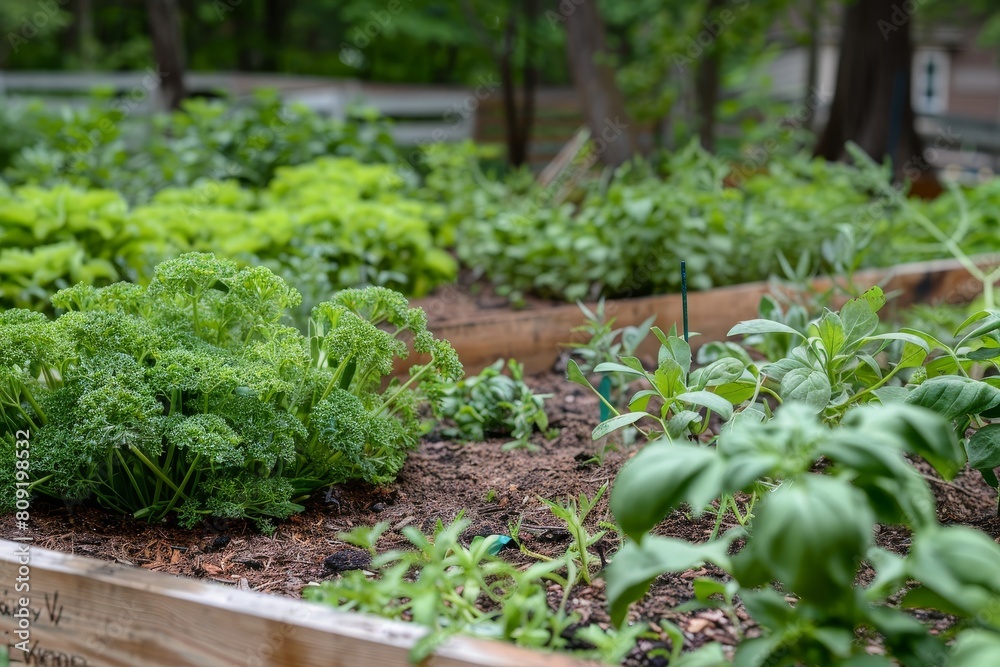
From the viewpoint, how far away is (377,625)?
1041 millimetres

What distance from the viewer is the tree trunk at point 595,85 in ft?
17.1

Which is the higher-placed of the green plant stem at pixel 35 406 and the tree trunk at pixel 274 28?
the tree trunk at pixel 274 28

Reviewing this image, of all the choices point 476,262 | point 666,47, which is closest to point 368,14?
point 666,47

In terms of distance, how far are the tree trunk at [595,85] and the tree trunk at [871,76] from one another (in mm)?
1873

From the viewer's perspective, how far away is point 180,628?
1.12m

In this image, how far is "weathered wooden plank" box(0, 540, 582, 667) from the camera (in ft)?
3.34

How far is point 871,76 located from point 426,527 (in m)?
5.75

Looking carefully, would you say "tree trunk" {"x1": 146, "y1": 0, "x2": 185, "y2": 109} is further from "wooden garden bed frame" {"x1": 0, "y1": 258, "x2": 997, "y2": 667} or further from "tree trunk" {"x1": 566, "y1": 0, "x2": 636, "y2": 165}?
"wooden garden bed frame" {"x1": 0, "y1": 258, "x2": 997, "y2": 667}

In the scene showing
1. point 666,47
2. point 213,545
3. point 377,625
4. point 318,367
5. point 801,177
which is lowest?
point 213,545

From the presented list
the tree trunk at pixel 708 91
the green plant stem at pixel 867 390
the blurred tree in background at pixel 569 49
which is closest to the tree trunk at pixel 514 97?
the blurred tree in background at pixel 569 49

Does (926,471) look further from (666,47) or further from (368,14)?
(368,14)

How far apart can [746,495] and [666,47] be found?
524 centimetres

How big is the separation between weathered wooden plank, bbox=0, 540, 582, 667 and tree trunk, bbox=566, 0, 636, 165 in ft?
14.6

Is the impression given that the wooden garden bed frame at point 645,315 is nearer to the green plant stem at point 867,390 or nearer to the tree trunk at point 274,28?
the green plant stem at point 867,390
